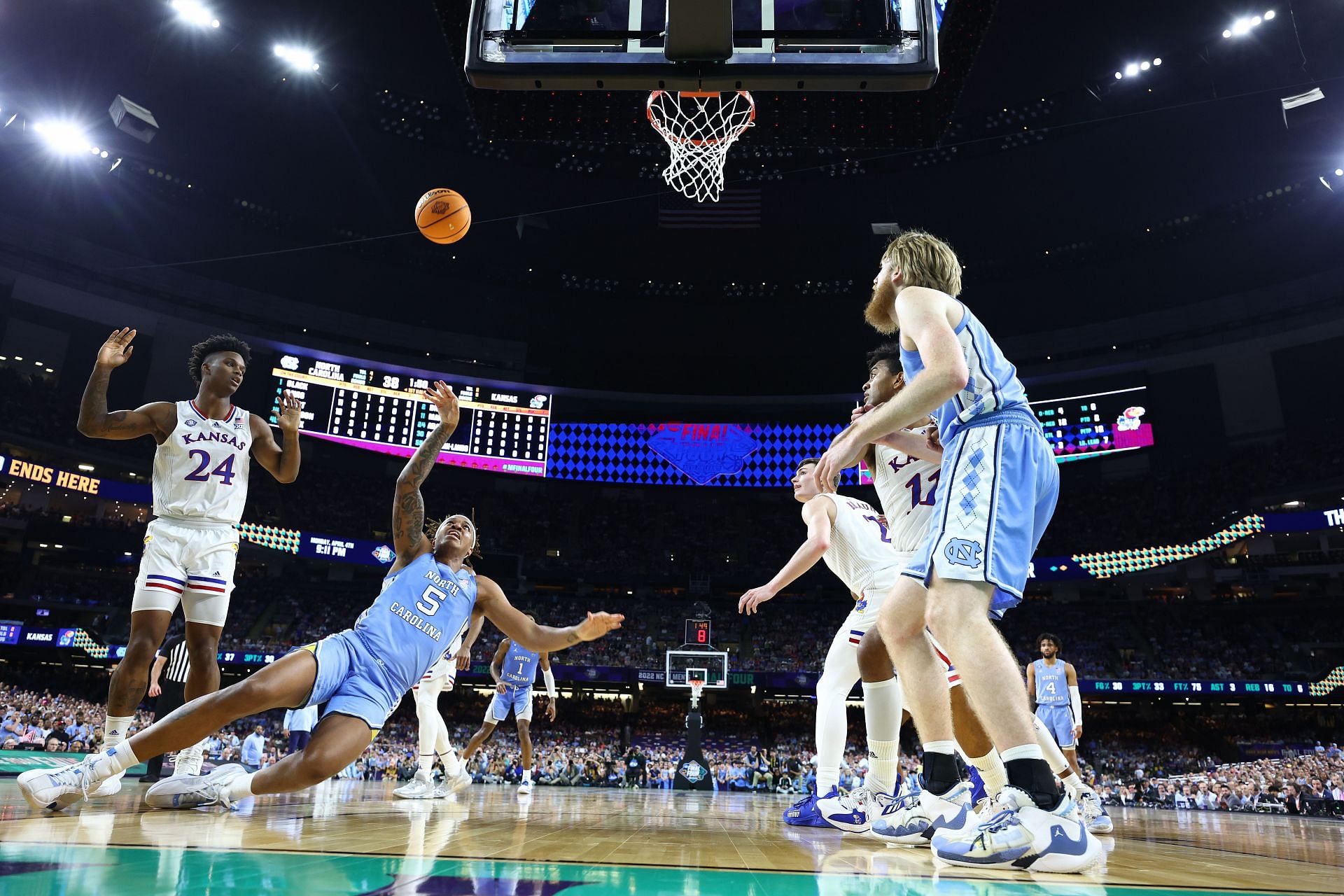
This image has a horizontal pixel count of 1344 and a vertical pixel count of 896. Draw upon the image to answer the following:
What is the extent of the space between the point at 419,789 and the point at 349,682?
3.83 metres

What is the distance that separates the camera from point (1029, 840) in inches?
87.5

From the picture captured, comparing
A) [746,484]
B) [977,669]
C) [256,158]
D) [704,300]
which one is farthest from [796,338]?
[977,669]

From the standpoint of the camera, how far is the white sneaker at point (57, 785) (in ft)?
9.39

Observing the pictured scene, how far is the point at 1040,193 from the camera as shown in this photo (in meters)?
21.5

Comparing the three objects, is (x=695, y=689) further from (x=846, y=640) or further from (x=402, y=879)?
(x=402, y=879)

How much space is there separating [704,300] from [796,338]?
3.46 metres

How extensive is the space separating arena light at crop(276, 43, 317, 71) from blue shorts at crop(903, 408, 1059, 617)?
18.3 meters

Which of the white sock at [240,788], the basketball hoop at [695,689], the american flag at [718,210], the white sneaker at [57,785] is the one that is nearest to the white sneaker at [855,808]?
the white sock at [240,788]

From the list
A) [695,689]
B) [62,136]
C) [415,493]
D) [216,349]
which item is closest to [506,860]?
[415,493]

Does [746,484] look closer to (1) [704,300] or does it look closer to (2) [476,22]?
(1) [704,300]

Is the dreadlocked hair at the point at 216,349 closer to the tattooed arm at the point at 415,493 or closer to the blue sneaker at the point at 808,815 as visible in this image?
the tattooed arm at the point at 415,493

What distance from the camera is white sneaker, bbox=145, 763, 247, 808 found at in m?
3.63

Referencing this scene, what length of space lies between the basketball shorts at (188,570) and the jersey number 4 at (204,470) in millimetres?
254

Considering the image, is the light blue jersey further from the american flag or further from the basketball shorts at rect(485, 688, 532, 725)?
the american flag
